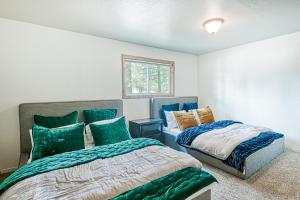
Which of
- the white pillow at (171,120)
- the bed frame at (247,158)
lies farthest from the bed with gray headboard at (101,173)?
the white pillow at (171,120)

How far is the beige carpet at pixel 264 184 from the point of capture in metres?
1.97

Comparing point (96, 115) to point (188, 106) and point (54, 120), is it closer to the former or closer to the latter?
point (54, 120)

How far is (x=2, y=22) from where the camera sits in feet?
7.82

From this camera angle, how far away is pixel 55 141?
1998 mm

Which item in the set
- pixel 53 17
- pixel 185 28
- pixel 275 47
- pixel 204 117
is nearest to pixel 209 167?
pixel 204 117

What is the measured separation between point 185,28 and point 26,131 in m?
3.04

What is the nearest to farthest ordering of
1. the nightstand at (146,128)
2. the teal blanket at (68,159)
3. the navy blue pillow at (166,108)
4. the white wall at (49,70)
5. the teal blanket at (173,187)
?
the teal blanket at (173,187) → the teal blanket at (68,159) → the white wall at (49,70) → the nightstand at (146,128) → the navy blue pillow at (166,108)

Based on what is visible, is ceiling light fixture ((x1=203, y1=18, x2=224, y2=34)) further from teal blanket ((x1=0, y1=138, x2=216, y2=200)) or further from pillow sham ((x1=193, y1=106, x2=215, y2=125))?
teal blanket ((x1=0, y1=138, x2=216, y2=200))

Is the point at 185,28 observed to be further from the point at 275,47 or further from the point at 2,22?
the point at 2,22

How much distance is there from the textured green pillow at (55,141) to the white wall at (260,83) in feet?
12.0

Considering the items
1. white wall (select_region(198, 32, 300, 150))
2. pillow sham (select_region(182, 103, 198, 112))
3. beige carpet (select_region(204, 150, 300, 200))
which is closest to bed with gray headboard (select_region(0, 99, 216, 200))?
beige carpet (select_region(204, 150, 300, 200))

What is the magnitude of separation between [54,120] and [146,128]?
1674mm

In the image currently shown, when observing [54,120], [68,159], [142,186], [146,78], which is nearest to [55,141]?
[68,159]

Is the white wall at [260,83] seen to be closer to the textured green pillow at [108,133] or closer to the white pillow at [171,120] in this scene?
the white pillow at [171,120]
